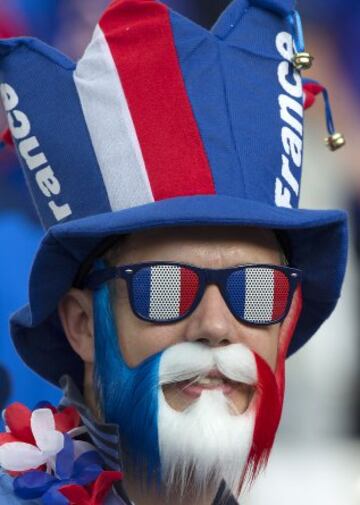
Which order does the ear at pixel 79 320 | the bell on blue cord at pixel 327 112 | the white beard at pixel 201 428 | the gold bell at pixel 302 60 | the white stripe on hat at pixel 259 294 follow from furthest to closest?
the bell on blue cord at pixel 327 112
the gold bell at pixel 302 60
the ear at pixel 79 320
the white stripe on hat at pixel 259 294
the white beard at pixel 201 428

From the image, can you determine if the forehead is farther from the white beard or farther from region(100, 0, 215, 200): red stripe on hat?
the white beard

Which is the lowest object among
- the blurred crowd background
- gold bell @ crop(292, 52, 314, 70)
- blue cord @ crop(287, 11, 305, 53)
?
A: the blurred crowd background

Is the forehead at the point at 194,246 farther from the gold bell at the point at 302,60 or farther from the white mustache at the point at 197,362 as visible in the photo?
the gold bell at the point at 302,60

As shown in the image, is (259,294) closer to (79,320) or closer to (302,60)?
(79,320)

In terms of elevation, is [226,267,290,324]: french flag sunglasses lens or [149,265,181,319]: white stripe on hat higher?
[149,265,181,319]: white stripe on hat

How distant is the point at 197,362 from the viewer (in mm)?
2318

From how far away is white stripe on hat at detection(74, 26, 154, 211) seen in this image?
2.44m

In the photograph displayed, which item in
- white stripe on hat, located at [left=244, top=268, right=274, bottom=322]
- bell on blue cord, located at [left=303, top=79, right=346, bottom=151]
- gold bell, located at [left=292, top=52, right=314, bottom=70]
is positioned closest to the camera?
white stripe on hat, located at [left=244, top=268, right=274, bottom=322]

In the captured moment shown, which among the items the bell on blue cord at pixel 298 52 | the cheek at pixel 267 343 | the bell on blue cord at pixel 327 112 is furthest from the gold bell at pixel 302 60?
the cheek at pixel 267 343

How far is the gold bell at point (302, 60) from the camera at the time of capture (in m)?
2.66

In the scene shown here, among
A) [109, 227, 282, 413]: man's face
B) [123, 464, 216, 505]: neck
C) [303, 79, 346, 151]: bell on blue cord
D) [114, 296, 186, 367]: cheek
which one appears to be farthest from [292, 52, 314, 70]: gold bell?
[123, 464, 216, 505]: neck

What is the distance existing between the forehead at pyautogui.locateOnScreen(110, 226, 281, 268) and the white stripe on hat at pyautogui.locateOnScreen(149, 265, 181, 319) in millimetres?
32

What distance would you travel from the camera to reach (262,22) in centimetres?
267

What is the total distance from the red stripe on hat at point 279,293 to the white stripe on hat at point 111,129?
32cm
